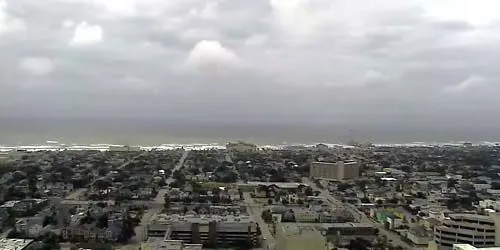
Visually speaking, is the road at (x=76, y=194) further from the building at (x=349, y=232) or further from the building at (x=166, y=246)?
the building at (x=349, y=232)

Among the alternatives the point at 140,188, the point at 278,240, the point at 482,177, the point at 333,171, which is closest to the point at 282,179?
the point at 333,171

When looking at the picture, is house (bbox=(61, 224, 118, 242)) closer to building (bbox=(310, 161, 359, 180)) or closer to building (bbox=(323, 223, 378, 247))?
building (bbox=(323, 223, 378, 247))

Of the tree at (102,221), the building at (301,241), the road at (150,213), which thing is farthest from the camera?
the tree at (102,221)

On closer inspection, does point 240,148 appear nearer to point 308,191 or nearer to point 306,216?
point 308,191

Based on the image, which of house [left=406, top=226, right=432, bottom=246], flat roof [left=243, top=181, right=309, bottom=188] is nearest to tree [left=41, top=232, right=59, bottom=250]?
house [left=406, top=226, right=432, bottom=246]

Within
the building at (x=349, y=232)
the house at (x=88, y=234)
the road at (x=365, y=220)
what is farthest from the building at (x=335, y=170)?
the house at (x=88, y=234)

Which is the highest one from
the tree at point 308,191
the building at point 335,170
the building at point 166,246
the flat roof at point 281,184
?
the building at point 335,170
